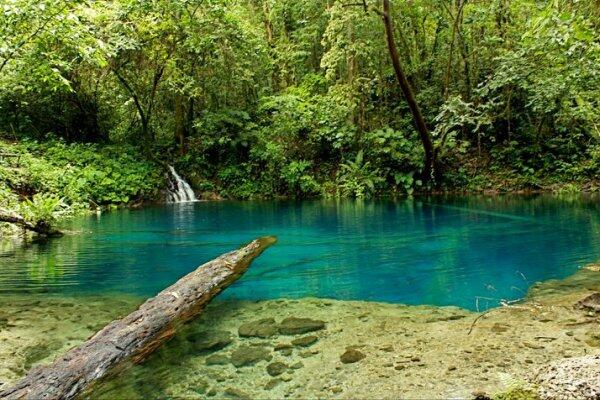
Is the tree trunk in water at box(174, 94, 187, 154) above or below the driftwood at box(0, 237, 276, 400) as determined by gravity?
above

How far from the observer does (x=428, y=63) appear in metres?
21.5

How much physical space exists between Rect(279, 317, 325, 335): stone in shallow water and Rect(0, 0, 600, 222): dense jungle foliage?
11.9 metres

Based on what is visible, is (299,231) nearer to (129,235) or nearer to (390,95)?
(129,235)

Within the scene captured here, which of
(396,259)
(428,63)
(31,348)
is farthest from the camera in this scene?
(428,63)

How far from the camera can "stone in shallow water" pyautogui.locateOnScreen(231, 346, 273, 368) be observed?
372 centimetres

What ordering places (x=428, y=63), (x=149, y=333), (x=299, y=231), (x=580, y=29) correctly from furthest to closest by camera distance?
1. (x=428, y=63)
2. (x=299, y=231)
3. (x=580, y=29)
4. (x=149, y=333)

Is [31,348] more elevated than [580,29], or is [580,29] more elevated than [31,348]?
[580,29]

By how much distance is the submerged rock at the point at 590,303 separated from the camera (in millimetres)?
4186

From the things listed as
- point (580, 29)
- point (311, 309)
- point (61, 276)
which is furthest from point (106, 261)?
point (580, 29)

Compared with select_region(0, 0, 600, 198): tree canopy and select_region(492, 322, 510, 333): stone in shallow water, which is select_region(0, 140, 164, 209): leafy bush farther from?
select_region(492, 322, 510, 333): stone in shallow water

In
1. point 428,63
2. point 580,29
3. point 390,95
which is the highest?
point 428,63

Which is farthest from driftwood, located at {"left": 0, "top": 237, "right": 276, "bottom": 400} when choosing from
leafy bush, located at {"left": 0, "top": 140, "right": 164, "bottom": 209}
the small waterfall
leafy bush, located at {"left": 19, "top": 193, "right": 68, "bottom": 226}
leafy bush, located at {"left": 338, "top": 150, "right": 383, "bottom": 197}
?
the small waterfall

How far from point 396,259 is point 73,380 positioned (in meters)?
5.36

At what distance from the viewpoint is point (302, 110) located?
797 inches
